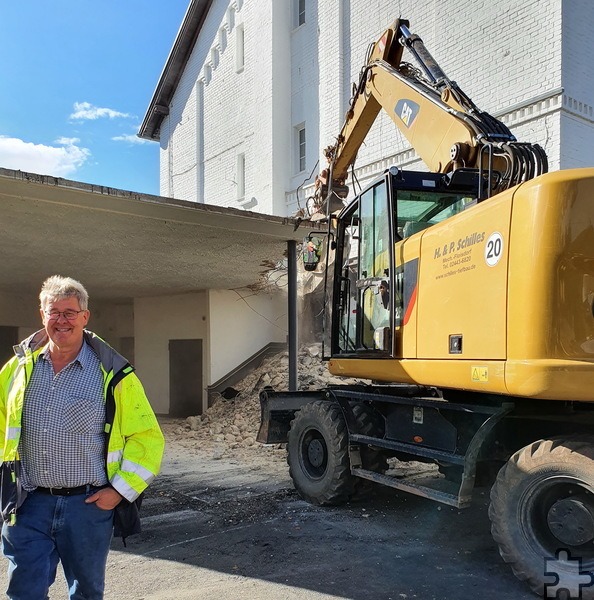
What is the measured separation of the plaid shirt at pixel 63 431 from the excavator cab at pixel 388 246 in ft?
9.29

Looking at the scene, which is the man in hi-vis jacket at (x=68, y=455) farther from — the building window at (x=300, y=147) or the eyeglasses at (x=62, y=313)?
the building window at (x=300, y=147)

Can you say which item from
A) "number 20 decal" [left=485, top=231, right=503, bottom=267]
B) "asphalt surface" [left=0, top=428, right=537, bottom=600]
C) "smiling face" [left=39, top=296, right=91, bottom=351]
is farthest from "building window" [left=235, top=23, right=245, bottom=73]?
"smiling face" [left=39, top=296, right=91, bottom=351]

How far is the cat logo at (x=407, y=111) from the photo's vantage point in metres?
6.07

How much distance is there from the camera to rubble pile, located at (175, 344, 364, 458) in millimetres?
9922

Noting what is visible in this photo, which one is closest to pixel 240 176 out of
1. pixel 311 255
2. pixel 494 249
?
pixel 311 255

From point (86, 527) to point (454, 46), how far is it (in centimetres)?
1135

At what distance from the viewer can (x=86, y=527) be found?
2.65 m

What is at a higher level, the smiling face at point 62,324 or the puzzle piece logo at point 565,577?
the smiling face at point 62,324

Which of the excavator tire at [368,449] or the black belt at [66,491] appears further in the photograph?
the excavator tire at [368,449]

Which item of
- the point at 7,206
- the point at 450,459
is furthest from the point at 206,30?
the point at 450,459

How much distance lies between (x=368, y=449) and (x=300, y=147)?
11713 mm

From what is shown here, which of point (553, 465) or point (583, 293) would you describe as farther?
point (553, 465)

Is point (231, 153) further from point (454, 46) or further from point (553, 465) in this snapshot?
point (553, 465)

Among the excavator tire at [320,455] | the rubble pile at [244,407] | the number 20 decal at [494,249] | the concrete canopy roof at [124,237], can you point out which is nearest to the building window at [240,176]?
the concrete canopy roof at [124,237]
